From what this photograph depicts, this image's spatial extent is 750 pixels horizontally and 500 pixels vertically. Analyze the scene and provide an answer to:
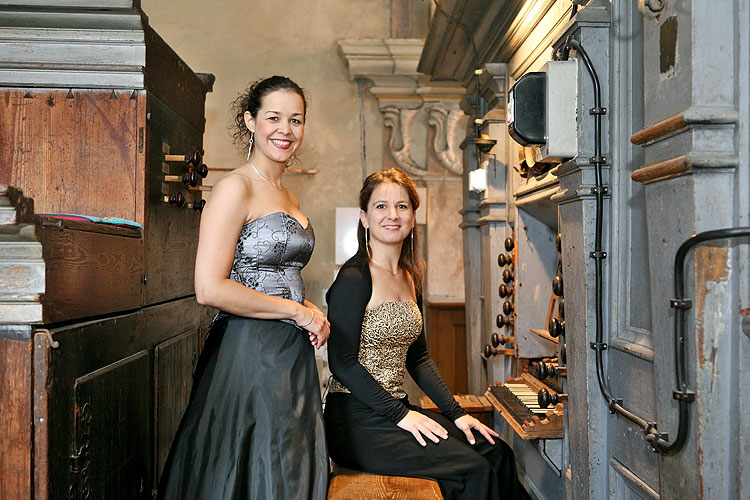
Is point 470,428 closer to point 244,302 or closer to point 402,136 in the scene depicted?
point 244,302

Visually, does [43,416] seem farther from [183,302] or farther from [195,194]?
[195,194]

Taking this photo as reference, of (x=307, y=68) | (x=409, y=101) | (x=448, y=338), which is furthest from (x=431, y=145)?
(x=448, y=338)

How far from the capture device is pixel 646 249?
2318 millimetres

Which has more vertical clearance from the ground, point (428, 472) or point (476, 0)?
point (476, 0)

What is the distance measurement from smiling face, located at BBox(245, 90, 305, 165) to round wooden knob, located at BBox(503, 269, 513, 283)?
203 centimetres


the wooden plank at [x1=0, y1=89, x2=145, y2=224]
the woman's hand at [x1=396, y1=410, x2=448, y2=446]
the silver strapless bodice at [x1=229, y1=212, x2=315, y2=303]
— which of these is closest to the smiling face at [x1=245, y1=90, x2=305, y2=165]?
the silver strapless bodice at [x1=229, y1=212, x2=315, y2=303]

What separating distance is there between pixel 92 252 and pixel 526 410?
2165mm

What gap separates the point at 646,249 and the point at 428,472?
1210 millimetres

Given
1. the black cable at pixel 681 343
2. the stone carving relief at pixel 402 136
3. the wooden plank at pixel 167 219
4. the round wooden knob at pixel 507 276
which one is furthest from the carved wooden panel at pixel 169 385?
the stone carving relief at pixel 402 136

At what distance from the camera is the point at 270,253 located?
8.52ft

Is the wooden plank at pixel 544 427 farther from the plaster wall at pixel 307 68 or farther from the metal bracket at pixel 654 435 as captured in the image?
the plaster wall at pixel 307 68

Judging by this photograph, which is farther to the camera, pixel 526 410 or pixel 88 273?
pixel 526 410

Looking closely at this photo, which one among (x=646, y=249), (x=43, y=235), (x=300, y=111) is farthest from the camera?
(x=300, y=111)

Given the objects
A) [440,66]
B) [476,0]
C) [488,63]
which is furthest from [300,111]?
[440,66]
